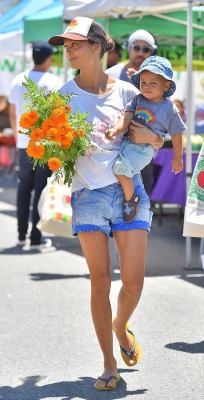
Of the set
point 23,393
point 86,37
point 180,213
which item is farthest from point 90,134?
point 180,213

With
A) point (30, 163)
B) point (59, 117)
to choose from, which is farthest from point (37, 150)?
point (30, 163)

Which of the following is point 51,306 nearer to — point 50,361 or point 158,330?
point 158,330

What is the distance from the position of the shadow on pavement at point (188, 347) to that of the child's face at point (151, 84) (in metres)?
1.75

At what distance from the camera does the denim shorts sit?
17.1ft

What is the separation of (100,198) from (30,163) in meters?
4.82

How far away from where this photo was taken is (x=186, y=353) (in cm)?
615

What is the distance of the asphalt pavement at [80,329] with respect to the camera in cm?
543

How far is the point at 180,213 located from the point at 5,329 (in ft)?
20.2

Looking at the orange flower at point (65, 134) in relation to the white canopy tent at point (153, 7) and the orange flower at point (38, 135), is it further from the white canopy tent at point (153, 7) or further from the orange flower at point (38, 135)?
the white canopy tent at point (153, 7)

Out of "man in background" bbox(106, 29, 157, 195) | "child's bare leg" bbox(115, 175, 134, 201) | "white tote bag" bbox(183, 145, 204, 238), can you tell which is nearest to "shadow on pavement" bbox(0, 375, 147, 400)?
"child's bare leg" bbox(115, 175, 134, 201)

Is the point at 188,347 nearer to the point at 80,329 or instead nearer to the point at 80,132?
the point at 80,329

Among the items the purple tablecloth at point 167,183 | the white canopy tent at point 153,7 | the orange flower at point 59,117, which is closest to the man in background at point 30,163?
the white canopy tent at point 153,7

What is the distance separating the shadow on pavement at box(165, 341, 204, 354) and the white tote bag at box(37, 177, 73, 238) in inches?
124

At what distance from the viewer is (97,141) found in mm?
5223
